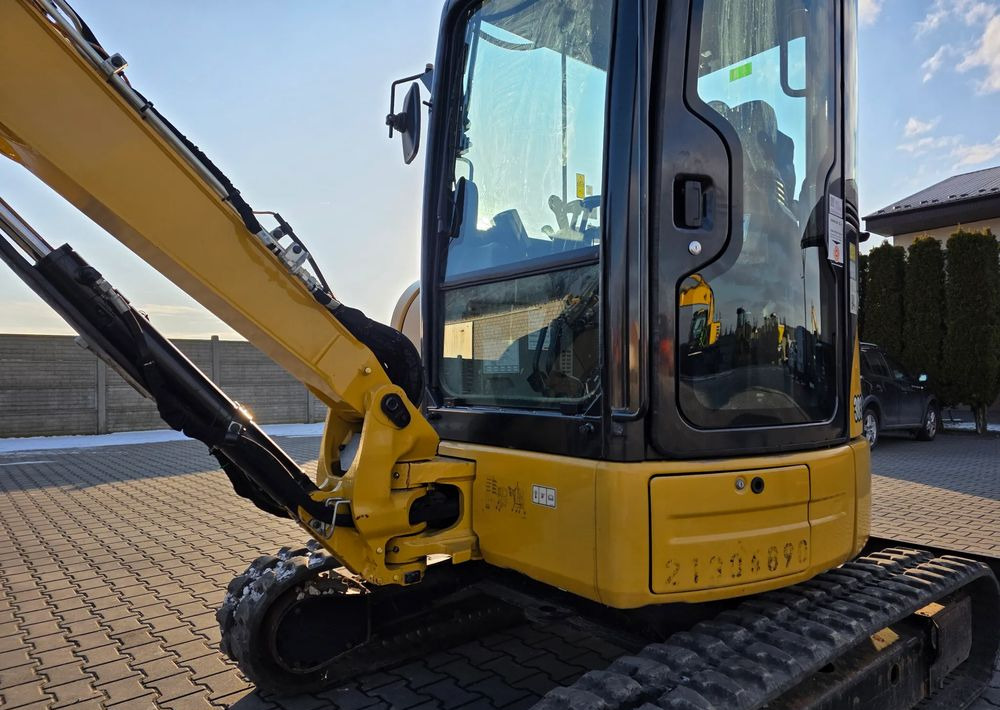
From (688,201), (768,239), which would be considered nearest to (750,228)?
(768,239)

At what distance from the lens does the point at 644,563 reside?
1981 millimetres

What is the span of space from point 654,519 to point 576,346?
1.99 ft

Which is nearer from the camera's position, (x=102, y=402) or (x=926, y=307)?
(x=102, y=402)

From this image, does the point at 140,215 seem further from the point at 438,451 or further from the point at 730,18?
the point at 730,18

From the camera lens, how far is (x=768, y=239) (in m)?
2.32

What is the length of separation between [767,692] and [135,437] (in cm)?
1387

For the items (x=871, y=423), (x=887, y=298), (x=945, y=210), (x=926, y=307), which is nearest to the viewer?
(x=871, y=423)

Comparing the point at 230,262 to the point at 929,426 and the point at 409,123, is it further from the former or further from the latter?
the point at 929,426

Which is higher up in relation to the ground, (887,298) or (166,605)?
(887,298)

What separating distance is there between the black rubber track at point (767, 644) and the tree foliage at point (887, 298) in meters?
12.6

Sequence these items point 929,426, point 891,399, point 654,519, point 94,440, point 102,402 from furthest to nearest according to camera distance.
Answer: point 102,402 < point 94,440 < point 929,426 < point 891,399 < point 654,519

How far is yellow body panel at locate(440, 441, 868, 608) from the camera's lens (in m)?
1.98

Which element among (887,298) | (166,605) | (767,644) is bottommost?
(166,605)

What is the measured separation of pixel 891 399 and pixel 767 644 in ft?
35.9
